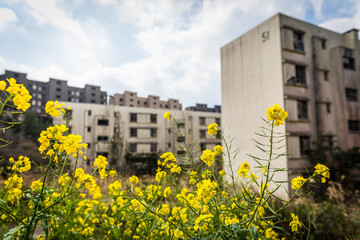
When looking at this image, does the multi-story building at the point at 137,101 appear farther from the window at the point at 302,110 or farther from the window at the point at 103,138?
the window at the point at 302,110

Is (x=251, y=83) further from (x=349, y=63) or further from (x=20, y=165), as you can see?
(x=20, y=165)

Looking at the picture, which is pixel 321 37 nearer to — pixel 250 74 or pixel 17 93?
pixel 250 74

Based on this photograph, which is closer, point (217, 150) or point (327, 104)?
point (217, 150)

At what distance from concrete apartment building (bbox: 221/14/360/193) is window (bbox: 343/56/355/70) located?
57 mm

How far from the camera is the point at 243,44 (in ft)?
42.3

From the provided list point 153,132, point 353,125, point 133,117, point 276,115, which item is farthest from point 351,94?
point 133,117

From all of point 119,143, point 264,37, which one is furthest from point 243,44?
point 119,143

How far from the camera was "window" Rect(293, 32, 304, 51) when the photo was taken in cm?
1185

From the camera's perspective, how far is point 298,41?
11.9 m

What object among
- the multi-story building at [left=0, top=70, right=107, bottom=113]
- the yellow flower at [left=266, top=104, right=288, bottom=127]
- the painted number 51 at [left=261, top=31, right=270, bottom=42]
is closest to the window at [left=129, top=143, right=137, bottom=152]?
the painted number 51 at [left=261, top=31, right=270, bottom=42]

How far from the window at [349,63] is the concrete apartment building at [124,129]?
10617 millimetres

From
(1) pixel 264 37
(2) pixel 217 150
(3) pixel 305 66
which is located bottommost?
(2) pixel 217 150

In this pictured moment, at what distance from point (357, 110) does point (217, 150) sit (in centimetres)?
1453

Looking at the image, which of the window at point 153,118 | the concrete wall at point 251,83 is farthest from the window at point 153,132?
the concrete wall at point 251,83
